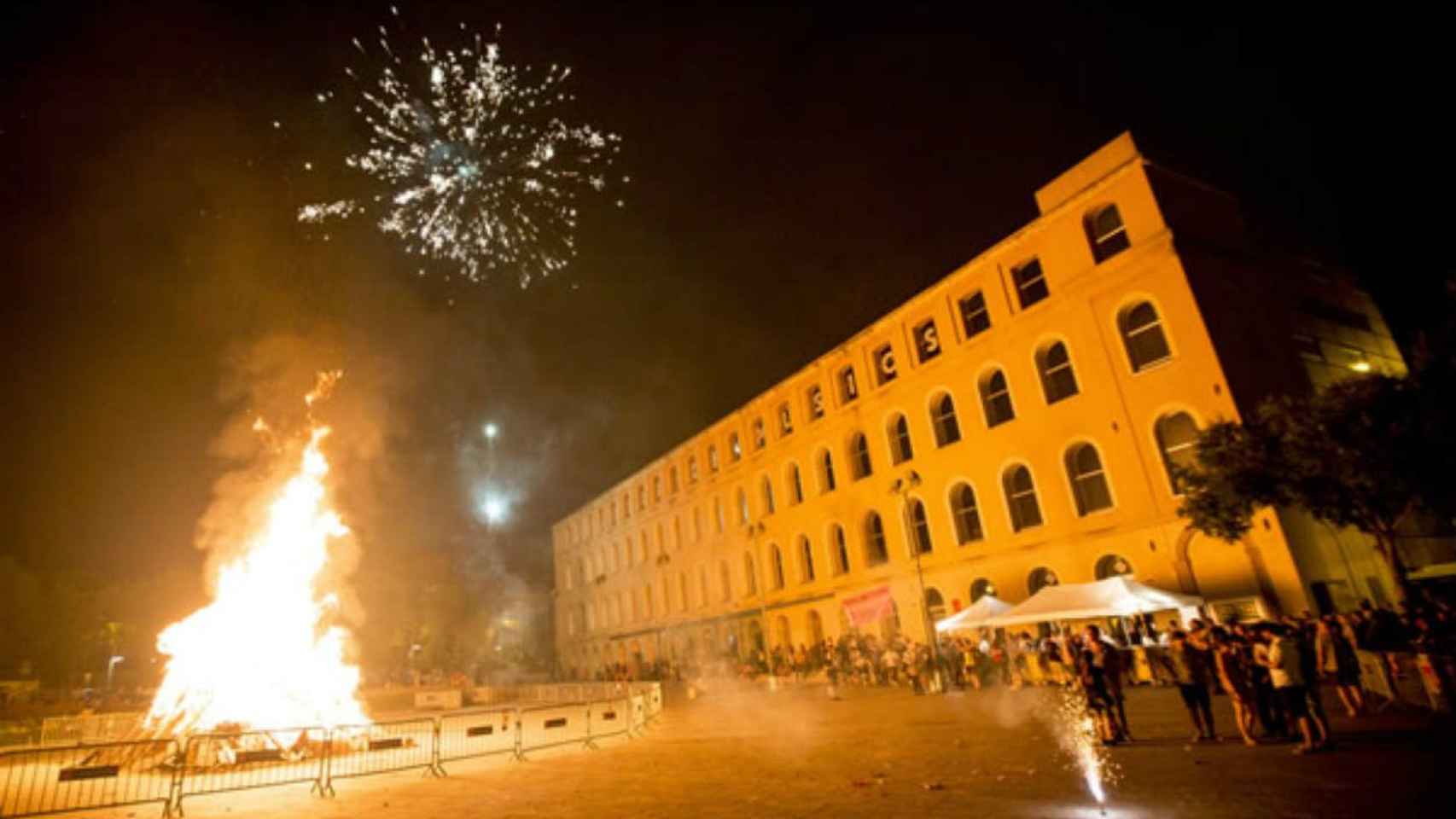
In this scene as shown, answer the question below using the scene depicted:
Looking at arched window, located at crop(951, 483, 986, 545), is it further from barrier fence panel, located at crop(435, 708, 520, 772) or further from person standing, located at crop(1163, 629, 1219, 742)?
barrier fence panel, located at crop(435, 708, 520, 772)

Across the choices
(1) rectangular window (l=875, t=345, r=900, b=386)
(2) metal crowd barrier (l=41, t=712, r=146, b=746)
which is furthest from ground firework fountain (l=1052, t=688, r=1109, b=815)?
(2) metal crowd barrier (l=41, t=712, r=146, b=746)

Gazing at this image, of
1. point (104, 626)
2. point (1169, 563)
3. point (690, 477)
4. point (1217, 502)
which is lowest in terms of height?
point (1169, 563)

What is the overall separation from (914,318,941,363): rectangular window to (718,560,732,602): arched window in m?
18.0

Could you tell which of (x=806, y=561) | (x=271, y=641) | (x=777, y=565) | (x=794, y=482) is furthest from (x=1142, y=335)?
(x=271, y=641)

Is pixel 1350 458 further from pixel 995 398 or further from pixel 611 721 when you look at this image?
pixel 611 721

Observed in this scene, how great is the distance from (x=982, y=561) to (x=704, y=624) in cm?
2097

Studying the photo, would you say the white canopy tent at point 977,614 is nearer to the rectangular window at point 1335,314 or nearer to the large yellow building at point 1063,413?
the large yellow building at point 1063,413

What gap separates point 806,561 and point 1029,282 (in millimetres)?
17119

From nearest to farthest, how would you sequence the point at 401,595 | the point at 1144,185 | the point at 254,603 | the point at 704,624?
the point at 254,603 → the point at 1144,185 → the point at 704,624 → the point at 401,595

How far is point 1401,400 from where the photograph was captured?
14406 millimetres

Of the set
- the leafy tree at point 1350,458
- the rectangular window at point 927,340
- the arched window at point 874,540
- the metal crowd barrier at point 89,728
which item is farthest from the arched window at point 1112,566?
the metal crowd barrier at point 89,728

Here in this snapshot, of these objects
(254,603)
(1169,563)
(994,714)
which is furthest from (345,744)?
(1169,563)

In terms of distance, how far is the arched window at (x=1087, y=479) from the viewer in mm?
21562

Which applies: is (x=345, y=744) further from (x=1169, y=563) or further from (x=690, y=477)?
(x=690, y=477)
